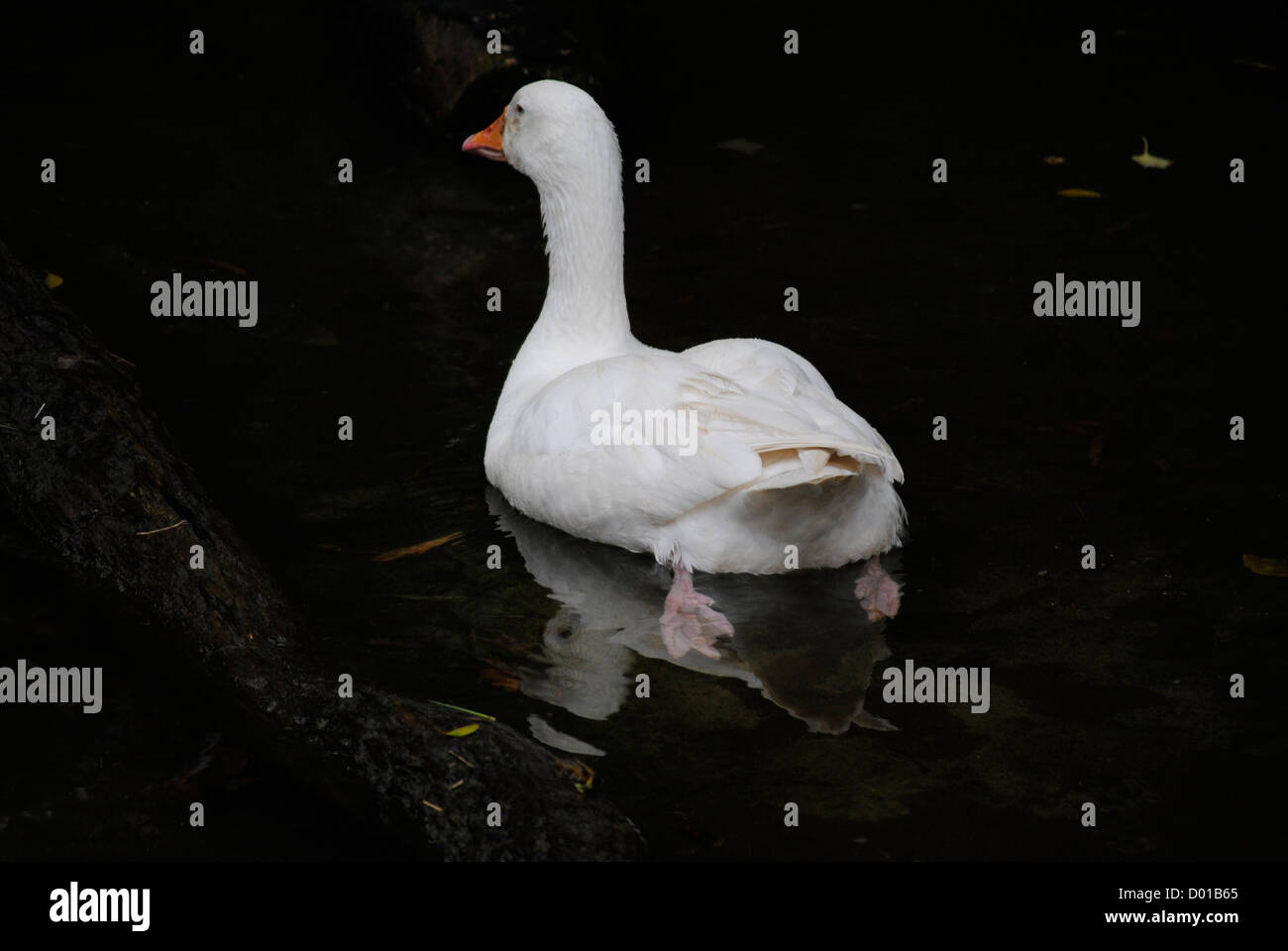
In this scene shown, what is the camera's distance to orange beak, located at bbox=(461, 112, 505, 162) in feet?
23.8

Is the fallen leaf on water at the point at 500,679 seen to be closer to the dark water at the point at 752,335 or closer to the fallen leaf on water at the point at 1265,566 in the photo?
the dark water at the point at 752,335

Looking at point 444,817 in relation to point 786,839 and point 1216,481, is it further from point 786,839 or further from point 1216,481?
point 1216,481

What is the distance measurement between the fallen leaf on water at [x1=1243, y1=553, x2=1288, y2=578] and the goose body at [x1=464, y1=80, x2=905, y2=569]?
139cm

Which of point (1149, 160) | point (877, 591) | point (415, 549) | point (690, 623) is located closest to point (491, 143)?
point (415, 549)

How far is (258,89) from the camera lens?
10.8 metres

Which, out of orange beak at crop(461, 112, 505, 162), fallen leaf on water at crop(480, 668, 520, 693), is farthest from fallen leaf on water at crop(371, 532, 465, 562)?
orange beak at crop(461, 112, 505, 162)

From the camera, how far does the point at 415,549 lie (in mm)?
6324

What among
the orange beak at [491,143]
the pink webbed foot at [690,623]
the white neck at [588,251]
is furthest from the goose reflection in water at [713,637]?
the orange beak at [491,143]

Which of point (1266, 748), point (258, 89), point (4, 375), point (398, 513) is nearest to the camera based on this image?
point (1266, 748)

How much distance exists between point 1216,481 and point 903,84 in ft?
18.9

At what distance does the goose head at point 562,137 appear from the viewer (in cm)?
671

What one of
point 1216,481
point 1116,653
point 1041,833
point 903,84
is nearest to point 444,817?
point 1041,833

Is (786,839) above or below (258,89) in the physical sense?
below

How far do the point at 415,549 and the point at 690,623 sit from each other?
129 cm
